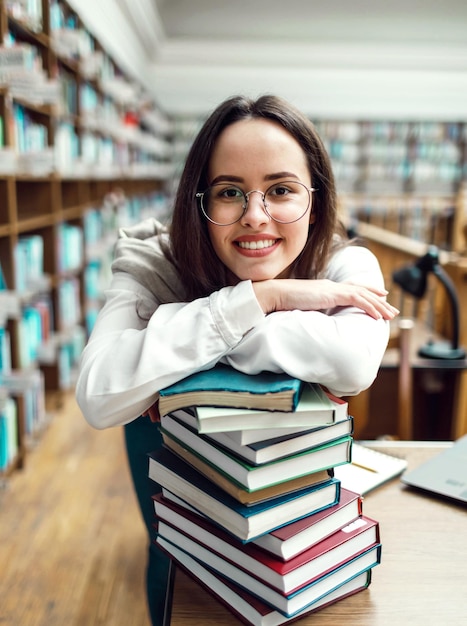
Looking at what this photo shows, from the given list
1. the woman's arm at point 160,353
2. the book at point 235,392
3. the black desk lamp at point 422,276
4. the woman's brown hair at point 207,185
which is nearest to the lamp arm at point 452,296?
the black desk lamp at point 422,276

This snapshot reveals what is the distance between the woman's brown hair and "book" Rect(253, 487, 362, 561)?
47 cm

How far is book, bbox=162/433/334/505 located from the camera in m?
0.67

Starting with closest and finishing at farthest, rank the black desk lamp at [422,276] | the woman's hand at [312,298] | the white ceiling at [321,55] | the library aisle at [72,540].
A: the woman's hand at [312,298], the library aisle at [72,540], the black desk lamp at [422,276], the white ceiling at [321,55]

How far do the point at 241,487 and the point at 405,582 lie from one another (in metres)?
0.28

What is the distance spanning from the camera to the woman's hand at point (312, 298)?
3.00 feet

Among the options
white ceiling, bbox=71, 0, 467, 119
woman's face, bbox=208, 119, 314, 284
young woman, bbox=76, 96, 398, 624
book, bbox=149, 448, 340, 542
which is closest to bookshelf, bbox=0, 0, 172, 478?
young woman, bbox=76, 96, 398, 624

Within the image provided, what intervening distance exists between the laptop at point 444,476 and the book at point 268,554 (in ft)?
0.81

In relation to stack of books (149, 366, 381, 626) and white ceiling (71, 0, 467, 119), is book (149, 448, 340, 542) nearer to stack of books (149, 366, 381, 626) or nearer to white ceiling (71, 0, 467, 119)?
stack of books (149, 366, 381, 626)

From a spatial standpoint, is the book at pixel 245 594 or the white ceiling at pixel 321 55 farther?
the white ceiling at pixel 321 55

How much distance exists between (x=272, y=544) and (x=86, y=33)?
4046mm

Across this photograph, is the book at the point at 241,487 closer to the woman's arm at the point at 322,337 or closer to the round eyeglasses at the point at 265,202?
the woman's arm at the point at 322,337

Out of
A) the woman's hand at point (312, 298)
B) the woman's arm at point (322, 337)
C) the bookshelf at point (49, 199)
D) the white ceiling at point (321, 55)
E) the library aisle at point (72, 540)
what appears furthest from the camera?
the white ceiling at point (321, 55)

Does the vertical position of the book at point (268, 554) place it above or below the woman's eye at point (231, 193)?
below

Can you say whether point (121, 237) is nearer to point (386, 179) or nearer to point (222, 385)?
point (222, 385)
